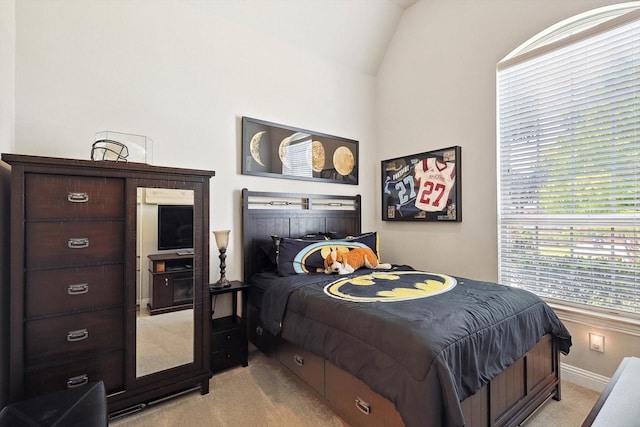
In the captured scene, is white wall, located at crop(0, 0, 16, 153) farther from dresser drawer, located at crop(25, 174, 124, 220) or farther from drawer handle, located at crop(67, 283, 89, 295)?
drawer handle, located at crop(67, 283, 89, 295)

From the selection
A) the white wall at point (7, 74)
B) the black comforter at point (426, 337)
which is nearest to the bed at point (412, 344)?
the black comforter at point (426, 337)

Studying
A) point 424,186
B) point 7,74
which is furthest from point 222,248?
point 424,186

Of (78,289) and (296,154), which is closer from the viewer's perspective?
(78,289)

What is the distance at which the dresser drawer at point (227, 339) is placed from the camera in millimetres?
2332

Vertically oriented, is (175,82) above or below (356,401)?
above

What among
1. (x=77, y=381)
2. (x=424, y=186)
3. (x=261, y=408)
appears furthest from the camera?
(x=424, y=186)

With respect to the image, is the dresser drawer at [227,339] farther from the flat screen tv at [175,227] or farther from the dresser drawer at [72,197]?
the dresser drawer at [72,197]

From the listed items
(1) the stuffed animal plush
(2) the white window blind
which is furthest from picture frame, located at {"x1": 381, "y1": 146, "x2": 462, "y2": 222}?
(1) the stuffed animal plush

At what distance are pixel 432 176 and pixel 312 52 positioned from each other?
191cm

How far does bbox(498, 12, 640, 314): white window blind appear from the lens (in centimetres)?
→ 205

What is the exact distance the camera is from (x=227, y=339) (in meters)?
2.39

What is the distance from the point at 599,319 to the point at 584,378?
46 cm

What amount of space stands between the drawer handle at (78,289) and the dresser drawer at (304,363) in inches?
52.0

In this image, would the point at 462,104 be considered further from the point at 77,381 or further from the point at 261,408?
the point at 77,381
